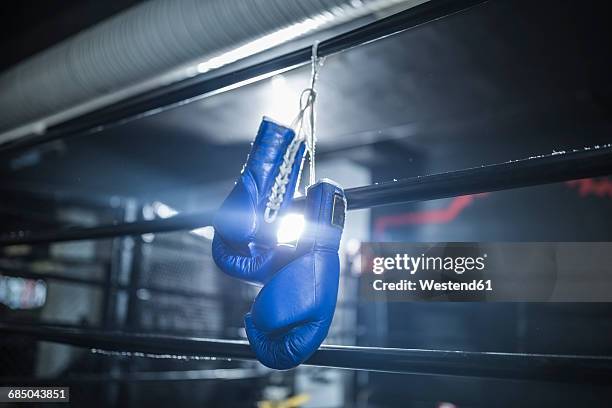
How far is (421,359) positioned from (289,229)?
0.37m

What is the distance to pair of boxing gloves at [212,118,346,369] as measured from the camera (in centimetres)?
77

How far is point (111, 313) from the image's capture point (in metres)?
3.20

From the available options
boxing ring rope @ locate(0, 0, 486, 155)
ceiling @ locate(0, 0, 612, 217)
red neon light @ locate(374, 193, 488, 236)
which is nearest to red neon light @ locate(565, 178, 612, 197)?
ceiling @ locate(0, 0, 612, 217)

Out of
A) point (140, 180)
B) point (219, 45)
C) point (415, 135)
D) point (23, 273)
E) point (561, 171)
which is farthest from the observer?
point (140, 180)

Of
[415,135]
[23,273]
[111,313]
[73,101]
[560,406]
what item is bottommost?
[560,406]

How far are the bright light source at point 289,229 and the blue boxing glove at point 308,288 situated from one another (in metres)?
0.14

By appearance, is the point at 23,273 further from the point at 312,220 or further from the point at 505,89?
the point at 505,89

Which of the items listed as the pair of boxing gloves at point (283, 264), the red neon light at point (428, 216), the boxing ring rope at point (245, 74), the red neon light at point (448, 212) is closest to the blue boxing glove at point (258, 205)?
the pair of boxing gloves at point (283, 264)

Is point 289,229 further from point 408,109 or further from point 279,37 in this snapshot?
point 408,109

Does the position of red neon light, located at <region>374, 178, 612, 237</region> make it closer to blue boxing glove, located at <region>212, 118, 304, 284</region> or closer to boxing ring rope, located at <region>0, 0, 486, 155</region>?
boxing ring rope, located at <region>0, 0, 486, 155</region>

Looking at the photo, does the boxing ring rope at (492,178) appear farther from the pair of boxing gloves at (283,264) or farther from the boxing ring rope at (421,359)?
the boxing ring rope at (421,359)

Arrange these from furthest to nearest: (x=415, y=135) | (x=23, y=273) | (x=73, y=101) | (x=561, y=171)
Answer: (x=415, y=135) < (x=23, y=273) < (x=73, y=101) < (x=561, y=171)

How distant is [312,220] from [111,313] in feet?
9.28

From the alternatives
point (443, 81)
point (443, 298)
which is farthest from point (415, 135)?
point (443, 298)
